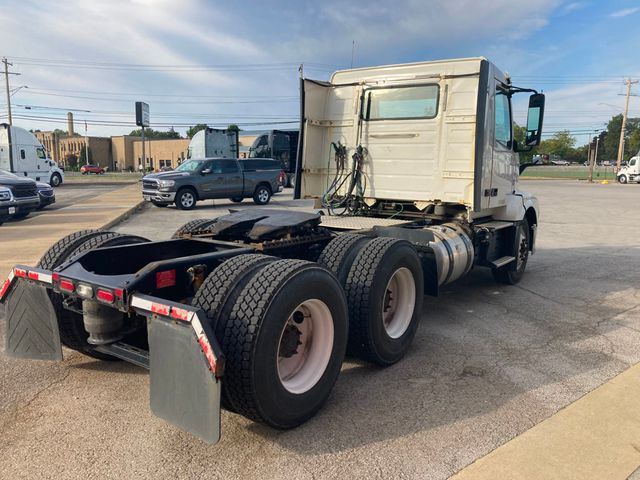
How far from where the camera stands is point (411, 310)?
440 centimetres

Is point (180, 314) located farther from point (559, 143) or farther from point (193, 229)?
point (559, 143)

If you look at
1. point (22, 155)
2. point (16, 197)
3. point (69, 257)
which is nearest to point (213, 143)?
point (22, 155)

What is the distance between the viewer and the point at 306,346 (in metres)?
3.36

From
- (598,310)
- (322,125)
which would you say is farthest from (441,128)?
(598,310)

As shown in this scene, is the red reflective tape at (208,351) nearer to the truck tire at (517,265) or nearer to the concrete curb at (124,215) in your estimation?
the truck tire at (517,265)

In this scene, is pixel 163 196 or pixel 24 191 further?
pixel 163 196

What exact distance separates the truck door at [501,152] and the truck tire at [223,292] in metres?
3.93

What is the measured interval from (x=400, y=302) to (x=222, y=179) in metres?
15.3

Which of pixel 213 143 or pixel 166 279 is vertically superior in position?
pixel 213 143

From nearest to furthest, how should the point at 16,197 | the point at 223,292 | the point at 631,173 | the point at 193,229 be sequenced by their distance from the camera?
the point at 223,292 < the point at 193,229 < the point at 16,197 < the point at 631,173

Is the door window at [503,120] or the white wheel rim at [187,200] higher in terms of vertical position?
the door window at [503,120]

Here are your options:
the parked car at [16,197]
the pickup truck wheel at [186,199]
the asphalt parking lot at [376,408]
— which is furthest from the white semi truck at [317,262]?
the pickup truck wheel at [186,199]

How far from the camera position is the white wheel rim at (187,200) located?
17734mm

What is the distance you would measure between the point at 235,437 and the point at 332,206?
4052 mm
